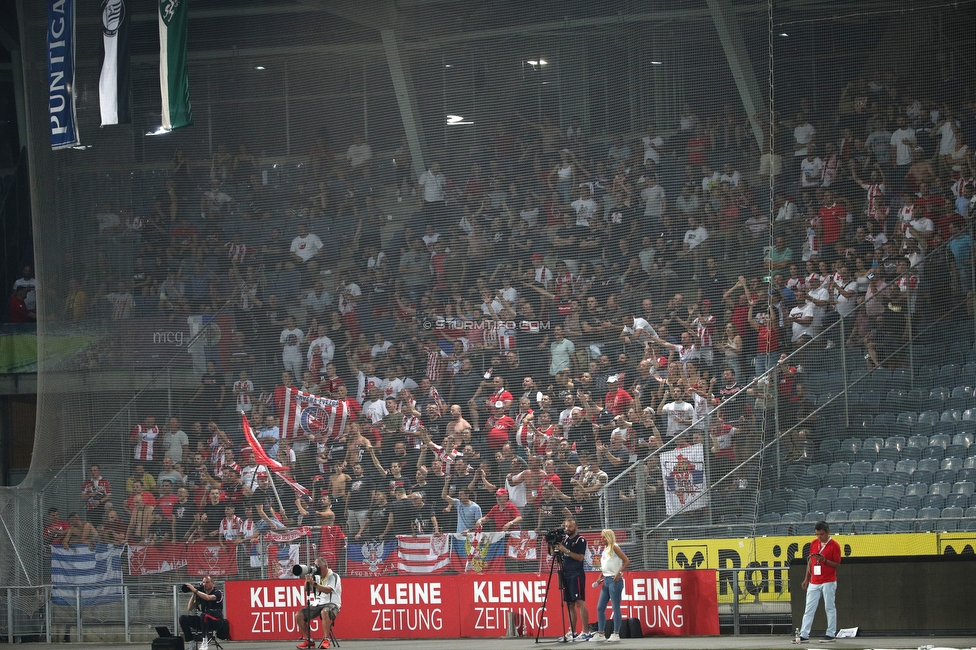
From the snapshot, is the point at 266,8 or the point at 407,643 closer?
the point at 407,643

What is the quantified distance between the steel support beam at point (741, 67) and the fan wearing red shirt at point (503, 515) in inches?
229

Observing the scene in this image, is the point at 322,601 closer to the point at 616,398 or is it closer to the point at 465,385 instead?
the point at 465,385

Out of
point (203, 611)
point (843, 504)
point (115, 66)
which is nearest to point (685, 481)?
point (843, 504)

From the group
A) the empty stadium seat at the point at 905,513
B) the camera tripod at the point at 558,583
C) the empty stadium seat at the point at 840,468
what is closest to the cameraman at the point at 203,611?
the camera tripod at the point at 558,583

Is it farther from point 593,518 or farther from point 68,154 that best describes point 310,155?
point 593,518

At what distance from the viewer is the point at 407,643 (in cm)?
1627

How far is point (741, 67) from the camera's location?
1812cm

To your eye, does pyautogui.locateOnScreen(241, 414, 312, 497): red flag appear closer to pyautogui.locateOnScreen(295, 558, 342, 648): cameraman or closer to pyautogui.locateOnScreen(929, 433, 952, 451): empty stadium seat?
pyautogui.locateOnScreen(295, 558, 342, 648): cameraman

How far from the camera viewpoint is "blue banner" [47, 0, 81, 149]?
774 inches

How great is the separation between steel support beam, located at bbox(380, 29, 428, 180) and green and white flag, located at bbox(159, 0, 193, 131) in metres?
2.88

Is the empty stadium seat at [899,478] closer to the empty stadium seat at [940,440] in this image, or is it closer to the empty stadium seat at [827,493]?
the empty stadium seat at [940,440]

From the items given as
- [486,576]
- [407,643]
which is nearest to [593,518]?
[486,576]

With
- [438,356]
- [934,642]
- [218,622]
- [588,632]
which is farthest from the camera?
[438,356]

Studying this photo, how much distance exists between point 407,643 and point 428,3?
360 inches
